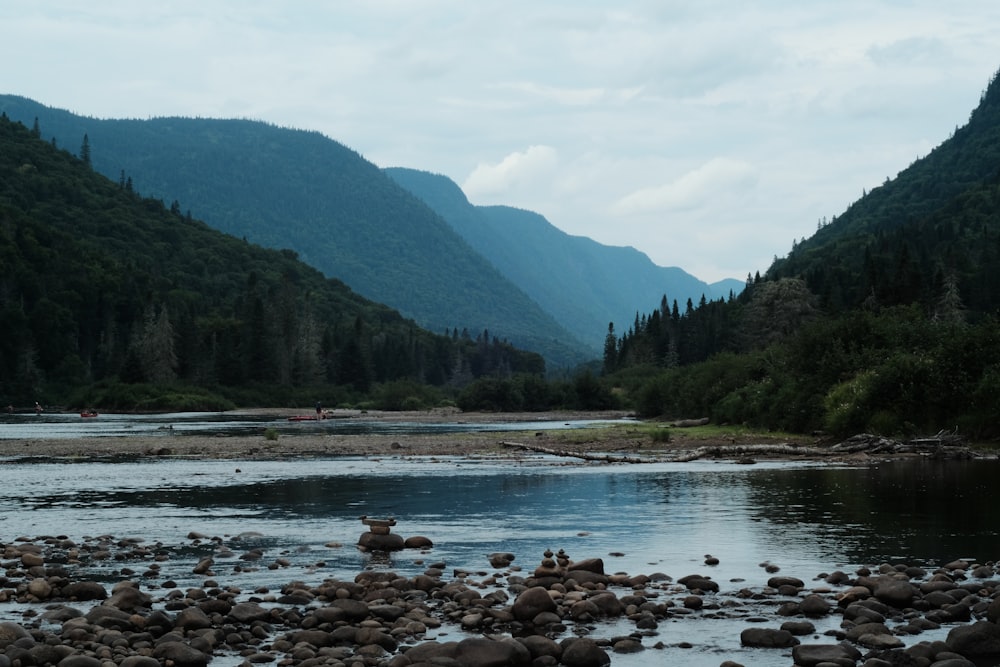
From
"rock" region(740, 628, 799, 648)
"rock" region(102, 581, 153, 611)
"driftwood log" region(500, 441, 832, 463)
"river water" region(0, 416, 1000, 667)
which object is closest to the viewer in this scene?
"rock" region(740, 628, 799, 648)

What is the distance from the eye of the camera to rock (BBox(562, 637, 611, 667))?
51.0 feet

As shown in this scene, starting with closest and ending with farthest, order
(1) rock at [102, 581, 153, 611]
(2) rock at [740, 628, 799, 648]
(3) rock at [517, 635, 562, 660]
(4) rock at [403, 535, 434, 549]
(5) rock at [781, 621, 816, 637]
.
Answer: (3) rock at [517, 635, 562, 660] → (2) rock at [740, 628, 799, 648] → (5) rock at [781, 621, 816, 637] → (1) rock at [102, 581, 153, 611] → (4) rock at [403, 535, 434, 549]

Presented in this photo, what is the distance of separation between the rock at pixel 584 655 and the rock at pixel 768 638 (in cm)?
235

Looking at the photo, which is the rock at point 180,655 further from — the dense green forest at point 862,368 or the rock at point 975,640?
the dense green forest at point 862,368

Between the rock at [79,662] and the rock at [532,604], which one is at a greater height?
the rock at [532,604]

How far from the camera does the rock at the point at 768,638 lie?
54.0 ft

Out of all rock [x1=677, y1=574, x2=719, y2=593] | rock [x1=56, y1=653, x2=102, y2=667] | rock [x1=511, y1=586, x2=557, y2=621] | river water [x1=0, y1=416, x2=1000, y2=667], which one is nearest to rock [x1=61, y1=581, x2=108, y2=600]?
river water [x1=0, y1=416, x2=1000, y2=667]

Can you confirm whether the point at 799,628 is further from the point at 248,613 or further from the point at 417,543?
the point at 417,543

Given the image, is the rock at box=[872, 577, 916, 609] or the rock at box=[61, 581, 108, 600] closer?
the rock at box=[872, 577, 916, 609]

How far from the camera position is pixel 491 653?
15391 millimetres

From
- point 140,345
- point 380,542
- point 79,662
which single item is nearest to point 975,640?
point 79,662

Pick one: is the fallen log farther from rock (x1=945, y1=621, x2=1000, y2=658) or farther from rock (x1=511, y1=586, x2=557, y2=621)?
rock (x1=945, y1=621, x2=1000, y2=658)

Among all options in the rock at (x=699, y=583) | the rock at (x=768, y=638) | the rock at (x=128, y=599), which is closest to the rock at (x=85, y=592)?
the rock at (x=128, y=599)

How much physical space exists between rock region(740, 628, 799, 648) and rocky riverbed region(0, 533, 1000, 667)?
20 mm
